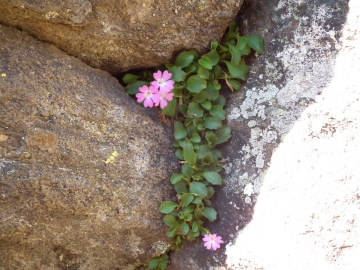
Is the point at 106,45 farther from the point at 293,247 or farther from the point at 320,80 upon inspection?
the point at 293,247

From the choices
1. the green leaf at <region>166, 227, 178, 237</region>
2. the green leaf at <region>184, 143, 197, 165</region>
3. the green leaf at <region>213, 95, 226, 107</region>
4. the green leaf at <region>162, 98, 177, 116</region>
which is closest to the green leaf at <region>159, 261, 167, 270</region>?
the green leaf at <region>166, 227, 178, 237</region>

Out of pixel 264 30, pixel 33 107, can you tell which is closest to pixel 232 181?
pixel 264 30

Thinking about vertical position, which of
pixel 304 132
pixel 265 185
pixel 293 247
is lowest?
pixel 293 247

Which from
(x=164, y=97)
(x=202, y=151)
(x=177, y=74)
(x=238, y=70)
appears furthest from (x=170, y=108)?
(x=238, y=70)

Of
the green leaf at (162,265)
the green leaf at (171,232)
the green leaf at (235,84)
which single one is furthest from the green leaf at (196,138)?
the green leaf at (162,265)

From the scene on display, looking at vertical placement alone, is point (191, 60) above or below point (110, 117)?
above

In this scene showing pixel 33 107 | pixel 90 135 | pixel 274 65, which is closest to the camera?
pixel 33 107

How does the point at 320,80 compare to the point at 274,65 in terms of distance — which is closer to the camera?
the point at 320,80

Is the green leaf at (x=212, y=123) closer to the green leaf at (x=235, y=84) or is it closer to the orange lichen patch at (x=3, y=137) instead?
the green leaf at (x=235, y=84)
